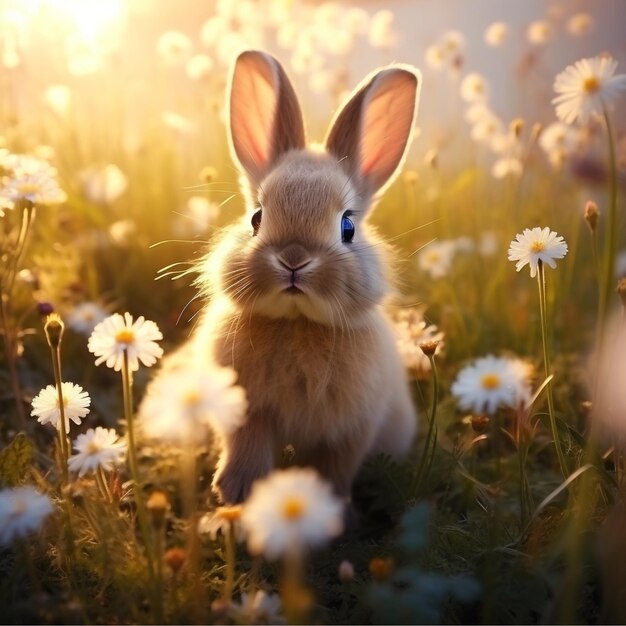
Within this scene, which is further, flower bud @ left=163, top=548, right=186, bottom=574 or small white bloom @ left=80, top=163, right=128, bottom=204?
small white bloom @ left=80, top=163, right=128, bottom=204

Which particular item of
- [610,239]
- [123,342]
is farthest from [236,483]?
[610,239]

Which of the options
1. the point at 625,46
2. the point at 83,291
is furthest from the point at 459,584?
the point at 625,46

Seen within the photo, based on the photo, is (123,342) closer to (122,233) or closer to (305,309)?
(305,309)

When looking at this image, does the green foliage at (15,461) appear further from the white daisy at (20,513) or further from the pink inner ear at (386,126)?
the pink inner ear at (386,126)

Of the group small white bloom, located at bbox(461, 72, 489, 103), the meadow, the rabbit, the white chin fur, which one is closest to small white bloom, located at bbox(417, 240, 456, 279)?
the meadow

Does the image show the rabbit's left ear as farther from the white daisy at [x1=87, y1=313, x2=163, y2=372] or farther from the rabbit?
the white daisy at [x1=87, y1=313, x2=163, y2=372]

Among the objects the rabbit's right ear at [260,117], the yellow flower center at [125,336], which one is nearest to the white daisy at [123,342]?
the yellow flower center at [125,336]

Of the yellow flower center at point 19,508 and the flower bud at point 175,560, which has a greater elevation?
the yellow flower center at point 19,508

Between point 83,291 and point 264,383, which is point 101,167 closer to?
point 83,291
